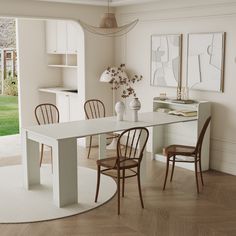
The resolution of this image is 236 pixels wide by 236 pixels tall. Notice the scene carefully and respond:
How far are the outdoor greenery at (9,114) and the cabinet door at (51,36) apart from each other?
303 centimetres

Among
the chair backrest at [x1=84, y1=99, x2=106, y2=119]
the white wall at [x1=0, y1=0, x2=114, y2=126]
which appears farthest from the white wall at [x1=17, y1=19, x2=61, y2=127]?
the chair backrest at [x1=84, y1=99, x2=106, y2=119]

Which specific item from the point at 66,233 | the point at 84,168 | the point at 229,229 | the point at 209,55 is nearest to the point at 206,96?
the point at 209,55

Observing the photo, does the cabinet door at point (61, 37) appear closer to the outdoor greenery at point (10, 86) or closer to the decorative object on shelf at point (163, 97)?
the decorative object on shelf at point (163, 97)

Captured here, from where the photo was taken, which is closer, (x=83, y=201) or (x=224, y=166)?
(x=83, y=201)

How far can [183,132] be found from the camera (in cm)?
641

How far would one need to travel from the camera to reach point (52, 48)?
817cm

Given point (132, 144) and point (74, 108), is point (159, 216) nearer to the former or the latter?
point (132, 144)

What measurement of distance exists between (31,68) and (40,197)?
392cm

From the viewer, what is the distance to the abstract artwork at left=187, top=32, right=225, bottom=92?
5.84 metres

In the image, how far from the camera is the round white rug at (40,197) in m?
4.38

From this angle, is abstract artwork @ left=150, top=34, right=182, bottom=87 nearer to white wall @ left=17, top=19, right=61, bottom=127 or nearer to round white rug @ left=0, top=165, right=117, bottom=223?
round white rug @ left=0, top=165, right=117, bottom=223

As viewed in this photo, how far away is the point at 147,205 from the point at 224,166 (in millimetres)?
1756

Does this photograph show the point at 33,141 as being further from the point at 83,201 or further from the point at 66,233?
the point at 66,233

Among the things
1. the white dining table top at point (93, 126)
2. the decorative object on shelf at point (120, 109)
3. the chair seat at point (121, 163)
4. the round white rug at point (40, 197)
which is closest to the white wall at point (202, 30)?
the white dining table top at point (93, 126)
